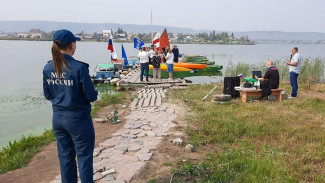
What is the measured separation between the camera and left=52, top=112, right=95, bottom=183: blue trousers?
10.3ft

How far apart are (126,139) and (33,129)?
16.5ft

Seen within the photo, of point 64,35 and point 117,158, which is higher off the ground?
point 64,35

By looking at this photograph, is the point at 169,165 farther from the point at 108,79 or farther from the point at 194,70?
the point at 194,70

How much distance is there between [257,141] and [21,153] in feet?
15.2

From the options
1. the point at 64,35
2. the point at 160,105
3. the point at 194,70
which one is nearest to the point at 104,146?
the point at 64,35

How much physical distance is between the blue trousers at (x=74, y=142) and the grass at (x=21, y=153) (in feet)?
7.23

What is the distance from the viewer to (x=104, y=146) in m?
5.66

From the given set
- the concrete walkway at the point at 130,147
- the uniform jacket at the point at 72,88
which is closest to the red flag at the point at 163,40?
the concrete walkway at the point at 130,147

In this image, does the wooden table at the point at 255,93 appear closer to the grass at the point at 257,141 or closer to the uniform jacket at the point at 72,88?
the grass at the point at 257,141

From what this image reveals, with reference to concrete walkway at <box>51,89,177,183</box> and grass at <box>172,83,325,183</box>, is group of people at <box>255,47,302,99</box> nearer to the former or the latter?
grass at <box>172,83,325,183</box>

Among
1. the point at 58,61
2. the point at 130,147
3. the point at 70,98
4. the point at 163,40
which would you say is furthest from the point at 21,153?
the point at 163,40

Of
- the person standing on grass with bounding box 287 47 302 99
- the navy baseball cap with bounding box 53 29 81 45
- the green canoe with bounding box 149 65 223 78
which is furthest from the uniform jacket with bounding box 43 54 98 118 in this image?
the green canoe with bounding box 149 65 223 78

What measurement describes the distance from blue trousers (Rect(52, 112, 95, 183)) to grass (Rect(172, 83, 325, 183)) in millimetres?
1556

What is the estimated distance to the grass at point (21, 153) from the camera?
5184 millimetres
